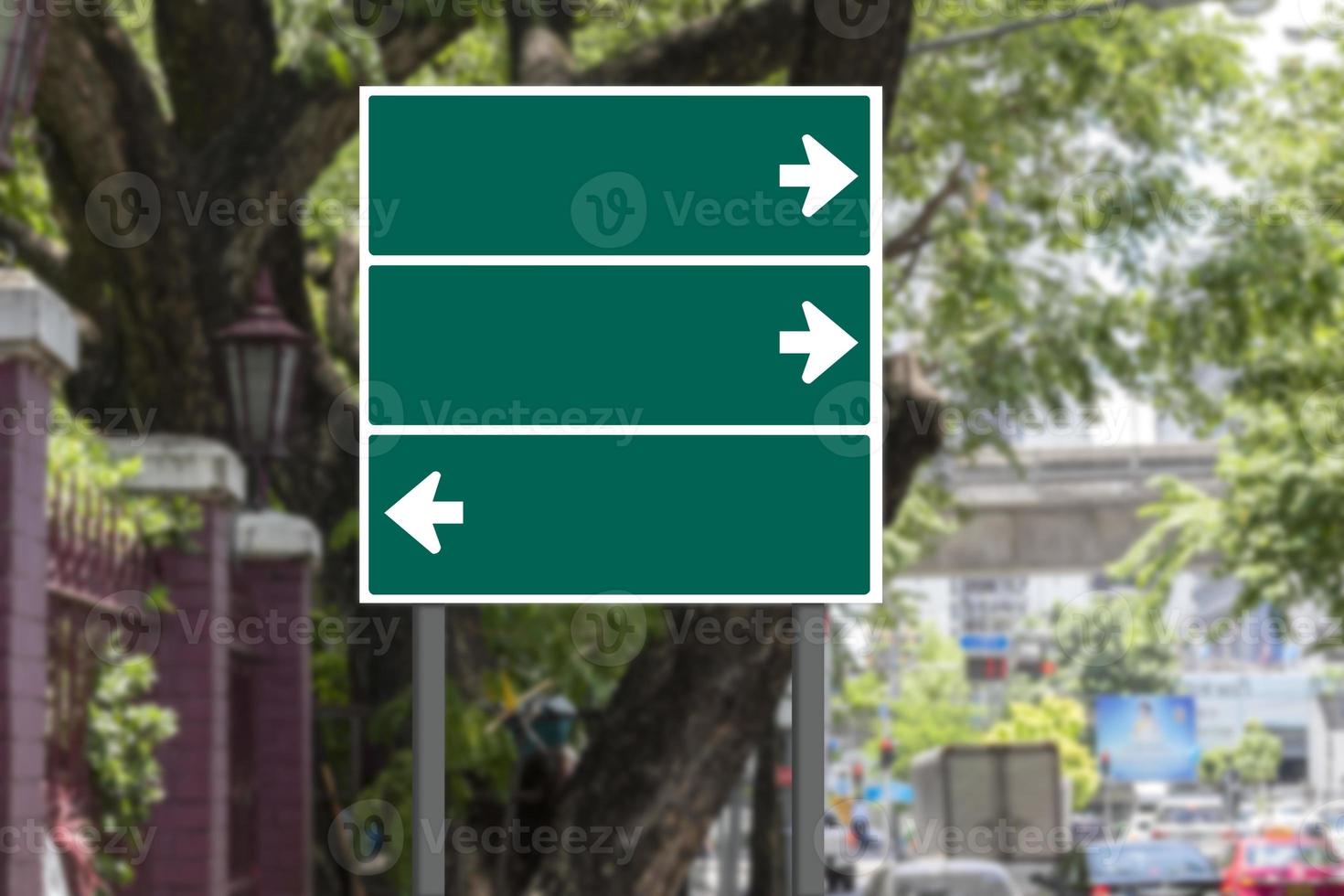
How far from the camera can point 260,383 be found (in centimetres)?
1190

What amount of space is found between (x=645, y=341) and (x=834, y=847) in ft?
121

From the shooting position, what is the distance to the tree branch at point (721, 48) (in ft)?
45.2

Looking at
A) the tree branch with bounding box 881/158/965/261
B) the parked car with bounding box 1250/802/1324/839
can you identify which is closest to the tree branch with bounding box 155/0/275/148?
the tree branch with bounding box 881/158/965/261

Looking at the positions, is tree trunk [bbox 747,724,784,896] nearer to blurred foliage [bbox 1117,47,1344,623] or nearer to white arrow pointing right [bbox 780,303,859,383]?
blurred foliage [bbox 1117,47,1344,623]

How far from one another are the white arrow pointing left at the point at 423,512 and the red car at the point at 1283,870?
18.5m

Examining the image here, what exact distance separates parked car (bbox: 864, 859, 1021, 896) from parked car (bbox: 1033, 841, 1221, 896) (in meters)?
2.25

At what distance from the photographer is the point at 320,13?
40.0 ft

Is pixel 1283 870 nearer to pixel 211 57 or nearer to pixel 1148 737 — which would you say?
pixel 211 57

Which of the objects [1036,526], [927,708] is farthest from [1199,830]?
[927,708]

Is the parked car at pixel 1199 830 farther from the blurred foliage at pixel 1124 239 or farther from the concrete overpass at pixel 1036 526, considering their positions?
the blurred foliage at pixel 1124 239

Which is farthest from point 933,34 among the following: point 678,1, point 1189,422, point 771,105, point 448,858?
point 771,105

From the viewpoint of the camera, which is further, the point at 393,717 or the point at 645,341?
the point at 393,717

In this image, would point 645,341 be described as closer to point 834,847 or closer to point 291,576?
point 291,576

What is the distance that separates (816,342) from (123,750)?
5755mm
